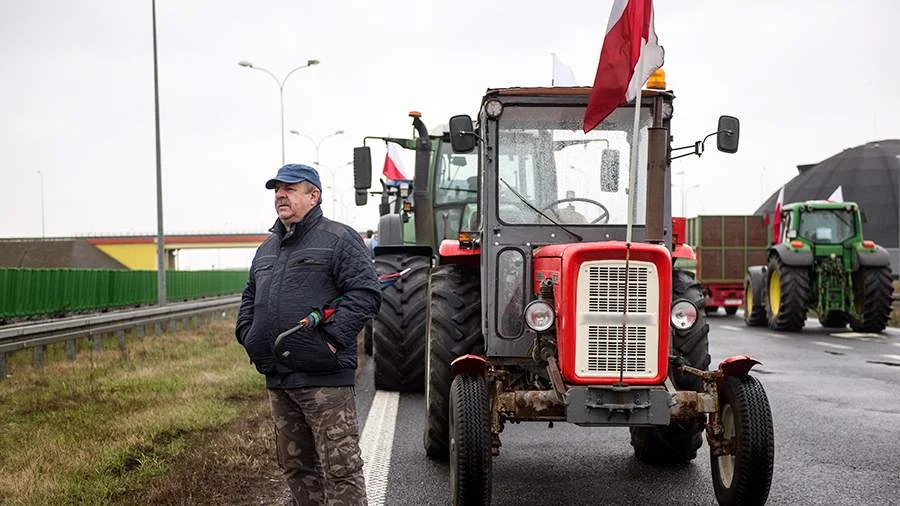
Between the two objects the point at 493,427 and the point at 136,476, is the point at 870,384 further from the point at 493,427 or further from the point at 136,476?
the point at 136,476

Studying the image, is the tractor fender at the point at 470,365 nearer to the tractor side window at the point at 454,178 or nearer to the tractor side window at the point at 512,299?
the tractor side window at the point at 512,299

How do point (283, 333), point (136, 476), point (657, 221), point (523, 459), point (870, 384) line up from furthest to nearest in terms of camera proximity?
point (870, 384)
point (523, 459)
point (136, 476)
point (657, 221)
point (283, 333)

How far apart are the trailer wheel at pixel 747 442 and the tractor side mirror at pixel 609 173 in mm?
1583

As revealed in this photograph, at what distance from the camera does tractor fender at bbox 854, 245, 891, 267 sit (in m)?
20.1

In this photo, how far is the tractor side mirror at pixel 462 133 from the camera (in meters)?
6.68

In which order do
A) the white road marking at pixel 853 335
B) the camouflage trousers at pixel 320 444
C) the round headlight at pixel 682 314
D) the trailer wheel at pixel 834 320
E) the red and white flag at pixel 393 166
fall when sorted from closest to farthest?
the camouflage trousers at pixel 320 444 < the round headlight at pixel 682 314 < the red and white flag at pixel 393 166 < the white road marking at pixel 853 335 < the trailer wheel at pixel 834 320

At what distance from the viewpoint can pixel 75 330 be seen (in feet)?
52.3

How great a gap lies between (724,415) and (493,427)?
4.21 ft

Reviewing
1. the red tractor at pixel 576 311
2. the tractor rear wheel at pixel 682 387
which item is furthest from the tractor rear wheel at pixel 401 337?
the tractor rear wheel at pixel 682 387

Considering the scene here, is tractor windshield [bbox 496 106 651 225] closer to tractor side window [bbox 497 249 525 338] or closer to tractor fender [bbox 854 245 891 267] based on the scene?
tractor side window [bbox 497 249 525 338]

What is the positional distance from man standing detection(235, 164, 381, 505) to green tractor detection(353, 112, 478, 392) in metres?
5.23

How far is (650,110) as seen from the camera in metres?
6.93

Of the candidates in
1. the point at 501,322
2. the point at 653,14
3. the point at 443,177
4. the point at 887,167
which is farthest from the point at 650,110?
the point at 887,167

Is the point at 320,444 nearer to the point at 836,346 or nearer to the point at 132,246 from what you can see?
the point at 836,346
